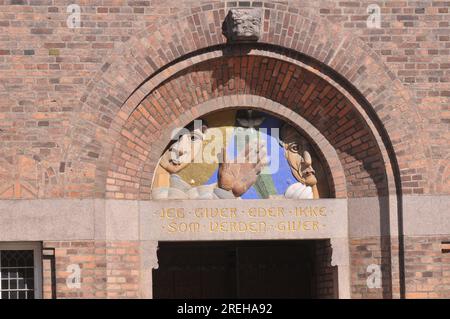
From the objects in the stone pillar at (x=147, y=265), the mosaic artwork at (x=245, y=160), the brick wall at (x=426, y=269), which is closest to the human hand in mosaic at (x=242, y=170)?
the mosaic artwork at (x=245, y=160)

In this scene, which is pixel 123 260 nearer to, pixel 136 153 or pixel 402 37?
pixel 136 153

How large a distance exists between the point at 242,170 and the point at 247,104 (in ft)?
2.91

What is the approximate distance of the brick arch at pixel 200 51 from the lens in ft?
46.6

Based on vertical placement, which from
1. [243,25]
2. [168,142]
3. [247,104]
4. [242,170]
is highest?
[243,25]

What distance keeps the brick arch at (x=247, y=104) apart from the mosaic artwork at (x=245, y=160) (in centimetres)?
29

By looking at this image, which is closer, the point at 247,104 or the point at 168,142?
the point at 168,142

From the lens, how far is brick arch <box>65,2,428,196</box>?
560 inches

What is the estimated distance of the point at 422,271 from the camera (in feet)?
47.4

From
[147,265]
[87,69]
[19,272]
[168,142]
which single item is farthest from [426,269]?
[19,272]

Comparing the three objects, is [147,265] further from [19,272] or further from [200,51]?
[200,51]

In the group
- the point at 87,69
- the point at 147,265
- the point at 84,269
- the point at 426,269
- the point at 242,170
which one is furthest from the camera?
the point at 242,170

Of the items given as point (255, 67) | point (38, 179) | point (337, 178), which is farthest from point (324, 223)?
point (38, 179)

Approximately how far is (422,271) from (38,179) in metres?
4.93

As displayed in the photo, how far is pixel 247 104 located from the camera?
1509 cm
